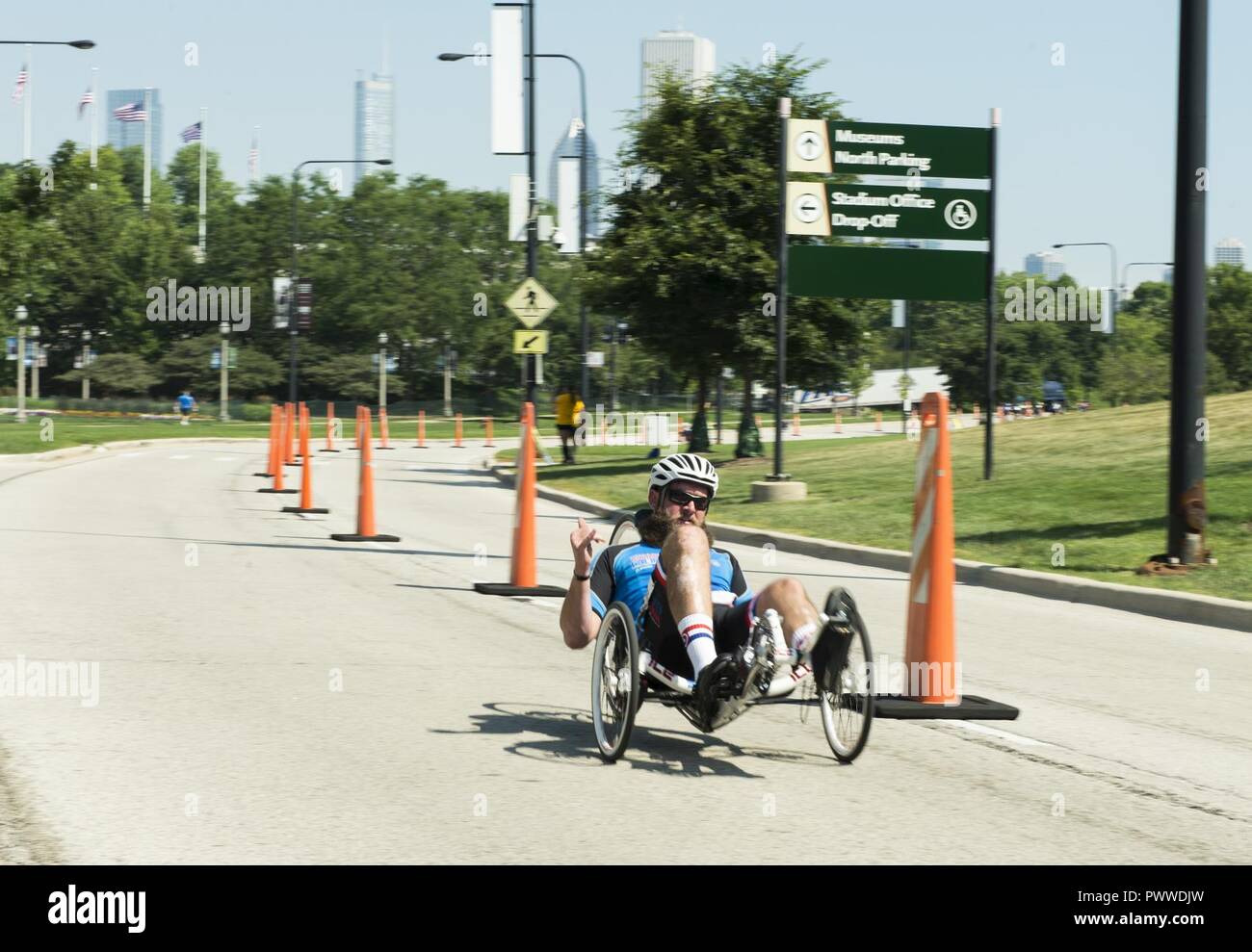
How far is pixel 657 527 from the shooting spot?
23.4 feet

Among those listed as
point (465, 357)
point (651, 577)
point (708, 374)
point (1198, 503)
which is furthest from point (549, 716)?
point (465, 357)

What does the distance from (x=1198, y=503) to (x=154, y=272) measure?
319 feet

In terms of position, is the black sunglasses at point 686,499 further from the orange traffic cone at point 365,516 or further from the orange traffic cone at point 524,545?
the orange traffic cone at point 365,516

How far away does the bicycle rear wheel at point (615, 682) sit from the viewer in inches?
263

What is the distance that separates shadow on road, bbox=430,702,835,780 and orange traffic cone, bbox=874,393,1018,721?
1.03 meters

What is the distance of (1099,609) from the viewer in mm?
12875

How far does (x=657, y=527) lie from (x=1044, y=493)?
1384cm

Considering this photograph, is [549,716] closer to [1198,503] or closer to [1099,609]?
[1099,609]

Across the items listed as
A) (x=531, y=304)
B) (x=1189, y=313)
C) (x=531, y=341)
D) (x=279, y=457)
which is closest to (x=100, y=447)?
(x=279, y=457)

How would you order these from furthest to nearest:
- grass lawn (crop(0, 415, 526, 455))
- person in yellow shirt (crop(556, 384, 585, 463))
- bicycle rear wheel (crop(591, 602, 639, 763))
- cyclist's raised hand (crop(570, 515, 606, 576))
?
1. grass lawn (crop(0, 415, 526, 455))
2. person in yellow shirt (crop(556, 384, 585, 463))
3. cyclist's raised hand (crop(570, 515, 606, 576))
4. bicycle rear wheel (crop(591, 602, 639, 763))

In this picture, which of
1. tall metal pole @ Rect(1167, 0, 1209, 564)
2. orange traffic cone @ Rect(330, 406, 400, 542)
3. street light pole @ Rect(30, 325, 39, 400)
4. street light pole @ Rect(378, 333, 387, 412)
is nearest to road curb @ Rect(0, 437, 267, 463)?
orange traffic cone @ Rect(330, 406, 400, 542)

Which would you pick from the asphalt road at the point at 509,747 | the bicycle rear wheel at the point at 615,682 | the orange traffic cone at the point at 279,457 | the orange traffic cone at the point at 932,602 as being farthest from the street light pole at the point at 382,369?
the bicycle rear wheel at the point at 615,682

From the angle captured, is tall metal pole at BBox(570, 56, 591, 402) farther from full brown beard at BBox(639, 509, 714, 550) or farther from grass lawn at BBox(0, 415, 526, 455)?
full brown beard at BBox(639, 509, 714, 550)

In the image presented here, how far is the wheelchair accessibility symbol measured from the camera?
24.0 meters
